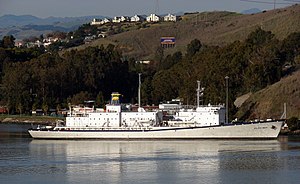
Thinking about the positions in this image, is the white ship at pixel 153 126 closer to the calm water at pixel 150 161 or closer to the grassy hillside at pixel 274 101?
the calm water at pixel 150 161

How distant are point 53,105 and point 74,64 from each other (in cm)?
802

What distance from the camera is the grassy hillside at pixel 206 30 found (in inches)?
4897

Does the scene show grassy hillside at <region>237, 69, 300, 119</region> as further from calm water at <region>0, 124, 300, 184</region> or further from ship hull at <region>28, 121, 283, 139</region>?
calm water at <region>0, 124, 300, 184</region>

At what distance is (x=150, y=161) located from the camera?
48.2 meters

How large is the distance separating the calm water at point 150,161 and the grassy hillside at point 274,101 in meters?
10.3

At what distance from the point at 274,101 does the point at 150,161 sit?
1115 inches

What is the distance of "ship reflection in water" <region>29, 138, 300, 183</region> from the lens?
41.8 metres

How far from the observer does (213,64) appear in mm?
86938

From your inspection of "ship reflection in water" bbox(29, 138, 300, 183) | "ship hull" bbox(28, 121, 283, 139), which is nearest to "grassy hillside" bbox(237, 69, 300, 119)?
"ship hull" bbox(28, 121, 283, 139)

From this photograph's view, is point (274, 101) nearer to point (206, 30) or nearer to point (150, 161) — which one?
point (150, 161)

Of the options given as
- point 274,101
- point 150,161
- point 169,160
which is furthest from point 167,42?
point 150,161

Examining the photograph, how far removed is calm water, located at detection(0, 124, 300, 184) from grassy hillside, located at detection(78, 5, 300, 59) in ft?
199

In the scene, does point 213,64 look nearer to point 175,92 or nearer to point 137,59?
point 175,92

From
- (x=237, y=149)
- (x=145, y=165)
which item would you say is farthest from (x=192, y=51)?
(x=145, y=165)
